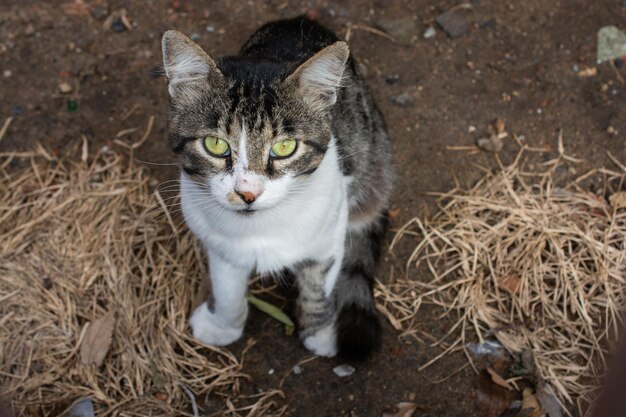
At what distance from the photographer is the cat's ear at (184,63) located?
2.02m

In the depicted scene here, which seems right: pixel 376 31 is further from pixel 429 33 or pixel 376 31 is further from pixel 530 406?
pixel 530 406

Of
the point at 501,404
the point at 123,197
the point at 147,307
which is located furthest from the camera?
the point at 123,197

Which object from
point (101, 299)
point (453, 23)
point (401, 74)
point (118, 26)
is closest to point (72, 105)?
point (118, 26)

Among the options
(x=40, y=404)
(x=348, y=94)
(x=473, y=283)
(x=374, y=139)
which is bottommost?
(x=40, y=404)

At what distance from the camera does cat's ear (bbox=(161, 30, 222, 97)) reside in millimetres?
2020

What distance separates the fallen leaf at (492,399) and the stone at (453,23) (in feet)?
5.64

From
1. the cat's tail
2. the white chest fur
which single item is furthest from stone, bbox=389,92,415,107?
the white chest fur

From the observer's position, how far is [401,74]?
11.5 feet

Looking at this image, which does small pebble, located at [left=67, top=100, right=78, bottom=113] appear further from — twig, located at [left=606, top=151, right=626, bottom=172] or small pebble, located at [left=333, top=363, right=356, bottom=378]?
twig, located at [left=606, top=151, right=626, bottom=172]

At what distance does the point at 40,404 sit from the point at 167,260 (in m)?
0.72

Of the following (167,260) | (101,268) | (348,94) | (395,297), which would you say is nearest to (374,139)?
(348,94)

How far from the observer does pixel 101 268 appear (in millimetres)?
2967

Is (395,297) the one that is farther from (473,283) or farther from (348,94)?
(348,94)

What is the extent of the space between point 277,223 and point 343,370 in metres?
0.80
